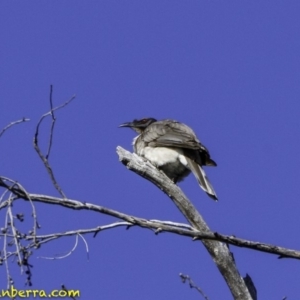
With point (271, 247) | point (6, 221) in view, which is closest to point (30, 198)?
point (6, 221)

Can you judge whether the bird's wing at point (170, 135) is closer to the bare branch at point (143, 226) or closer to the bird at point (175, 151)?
the bird at point (175, 151)

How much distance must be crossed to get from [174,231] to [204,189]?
424 cm

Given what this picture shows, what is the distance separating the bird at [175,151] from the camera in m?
10.5

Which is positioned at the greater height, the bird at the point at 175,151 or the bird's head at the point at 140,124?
the bird's head at the point at 140,124

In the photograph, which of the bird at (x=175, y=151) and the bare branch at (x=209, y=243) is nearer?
the bare branch at (x=209, y=243)

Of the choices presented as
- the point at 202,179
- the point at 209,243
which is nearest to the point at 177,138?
the point at 202,179

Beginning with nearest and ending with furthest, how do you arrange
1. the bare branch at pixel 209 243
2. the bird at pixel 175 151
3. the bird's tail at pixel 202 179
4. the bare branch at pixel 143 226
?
the bare branch at pixel 143 226
the bare branch at pixel 209 243
the bird's tail at pixel 202 179
the bird at pixel 175 151

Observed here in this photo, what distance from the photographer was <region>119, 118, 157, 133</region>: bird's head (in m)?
12.3

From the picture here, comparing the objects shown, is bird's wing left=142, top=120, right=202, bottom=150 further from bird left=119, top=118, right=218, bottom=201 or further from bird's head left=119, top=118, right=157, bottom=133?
bird's head left=119, top=118, right=157, bottom=133

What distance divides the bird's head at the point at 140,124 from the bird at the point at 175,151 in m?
0.88

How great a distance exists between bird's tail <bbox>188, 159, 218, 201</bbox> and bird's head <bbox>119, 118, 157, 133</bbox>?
1.95 m

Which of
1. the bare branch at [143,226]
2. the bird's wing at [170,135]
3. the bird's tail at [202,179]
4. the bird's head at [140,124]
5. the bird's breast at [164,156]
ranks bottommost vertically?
the bare branch at [143,226]

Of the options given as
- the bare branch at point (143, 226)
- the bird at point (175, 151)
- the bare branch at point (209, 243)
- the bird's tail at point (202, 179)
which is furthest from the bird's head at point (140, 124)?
the bare branch at point (143, 226)

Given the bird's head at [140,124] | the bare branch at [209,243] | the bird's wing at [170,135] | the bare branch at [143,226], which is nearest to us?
the bare branch at [143,226]
